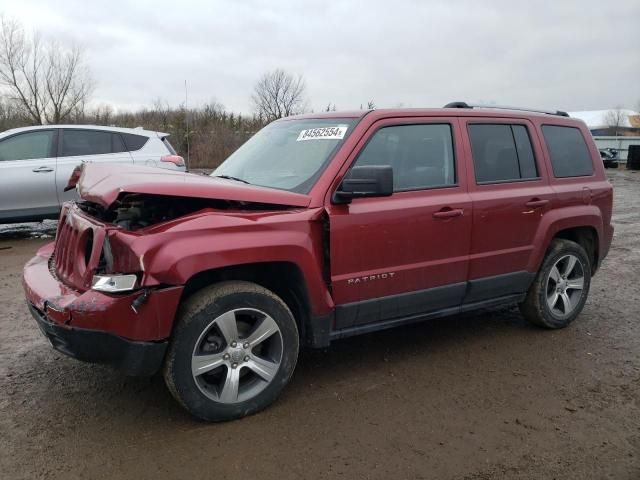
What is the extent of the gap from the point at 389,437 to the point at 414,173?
1.81 m

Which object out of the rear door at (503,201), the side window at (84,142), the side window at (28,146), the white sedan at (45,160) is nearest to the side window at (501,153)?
the rear door at (503,201)

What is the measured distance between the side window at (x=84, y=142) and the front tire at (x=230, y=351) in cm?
674

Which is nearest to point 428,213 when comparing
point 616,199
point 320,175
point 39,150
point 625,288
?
point 320,175

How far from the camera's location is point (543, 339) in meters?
4.65

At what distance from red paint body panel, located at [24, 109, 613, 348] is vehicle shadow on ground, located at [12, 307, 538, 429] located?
613mm

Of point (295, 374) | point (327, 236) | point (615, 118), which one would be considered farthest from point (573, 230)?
point (615, 118)

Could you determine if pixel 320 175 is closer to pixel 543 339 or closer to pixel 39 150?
pixel 543 339

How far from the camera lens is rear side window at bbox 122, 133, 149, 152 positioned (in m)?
9.20

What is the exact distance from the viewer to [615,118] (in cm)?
7356

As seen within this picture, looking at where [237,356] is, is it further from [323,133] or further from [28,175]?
[28,175]

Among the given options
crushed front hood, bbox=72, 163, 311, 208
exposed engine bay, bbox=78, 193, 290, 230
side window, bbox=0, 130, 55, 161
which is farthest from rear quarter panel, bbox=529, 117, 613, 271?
side window, bbox=0, 130, 55, 161

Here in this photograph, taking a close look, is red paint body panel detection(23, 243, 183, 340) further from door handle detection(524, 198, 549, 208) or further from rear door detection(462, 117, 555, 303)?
door handle detection(524, 198, 549, 208)

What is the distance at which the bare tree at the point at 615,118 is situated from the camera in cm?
7188

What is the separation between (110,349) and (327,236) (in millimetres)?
1388
